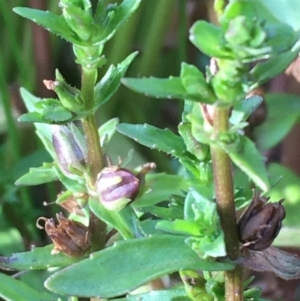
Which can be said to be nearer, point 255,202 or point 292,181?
point 255,202

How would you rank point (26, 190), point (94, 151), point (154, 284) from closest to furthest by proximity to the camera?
point (94, 151) < point (154, 284) < point (26, 190)

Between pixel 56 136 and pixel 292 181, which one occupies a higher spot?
pixel 56 136

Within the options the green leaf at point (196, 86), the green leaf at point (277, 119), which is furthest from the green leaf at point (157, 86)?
the green leaf at point (277, 119)

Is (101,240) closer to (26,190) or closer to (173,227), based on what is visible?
(173,227)

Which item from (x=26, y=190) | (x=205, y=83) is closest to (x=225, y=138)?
(x=205, y=83)

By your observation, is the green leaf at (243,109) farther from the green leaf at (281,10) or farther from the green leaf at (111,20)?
the green leaf at (281,10)

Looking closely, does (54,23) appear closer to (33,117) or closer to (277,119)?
(33,117)

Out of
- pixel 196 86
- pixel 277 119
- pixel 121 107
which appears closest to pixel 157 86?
pixel 196 86
